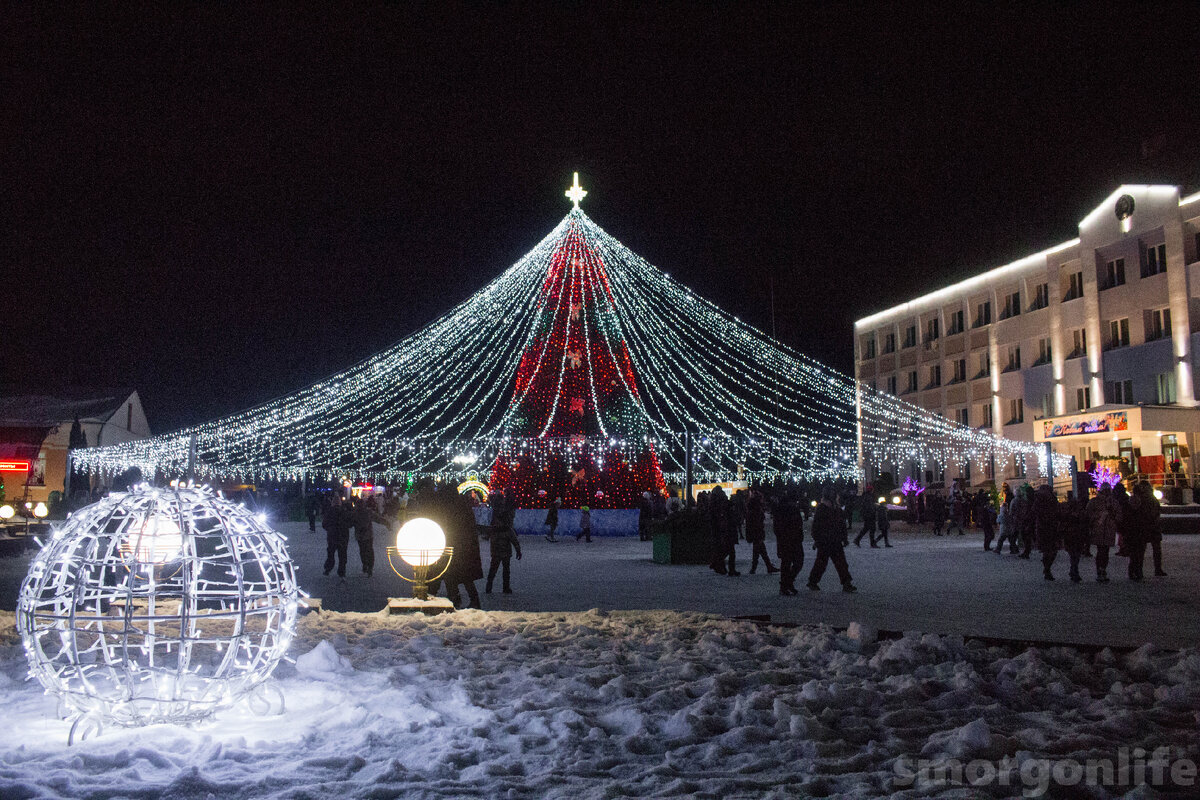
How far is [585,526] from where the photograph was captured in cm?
2425

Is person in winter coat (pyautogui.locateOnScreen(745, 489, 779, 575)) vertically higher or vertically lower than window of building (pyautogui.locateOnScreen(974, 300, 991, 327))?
lower

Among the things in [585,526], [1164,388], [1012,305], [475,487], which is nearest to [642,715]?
[585,526]

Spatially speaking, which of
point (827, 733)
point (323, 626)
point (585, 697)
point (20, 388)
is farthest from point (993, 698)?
point (20, 388)

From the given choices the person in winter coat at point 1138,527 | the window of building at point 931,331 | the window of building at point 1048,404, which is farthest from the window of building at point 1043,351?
the person in winter coat at point 1138,527

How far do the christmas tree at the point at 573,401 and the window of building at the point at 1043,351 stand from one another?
20.7m

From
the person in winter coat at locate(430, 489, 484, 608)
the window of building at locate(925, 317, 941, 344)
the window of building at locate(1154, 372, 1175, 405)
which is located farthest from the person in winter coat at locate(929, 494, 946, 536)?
the person in winter coat at locate(430, 489, 484, 608)

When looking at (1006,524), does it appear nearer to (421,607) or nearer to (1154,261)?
(421,607)

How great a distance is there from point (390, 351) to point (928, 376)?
3184cm

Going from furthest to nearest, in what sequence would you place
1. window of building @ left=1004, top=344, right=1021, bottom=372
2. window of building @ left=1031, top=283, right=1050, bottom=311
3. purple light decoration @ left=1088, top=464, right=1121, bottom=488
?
window of building @ left=1004, top=344, right=1021, bottom=372
window of building @ left=1031, top=283, right=1050, bottom=311
purple light decoration @ left=1088, top=464, right=1121, bottom=488

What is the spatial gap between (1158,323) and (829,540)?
88.6 ft

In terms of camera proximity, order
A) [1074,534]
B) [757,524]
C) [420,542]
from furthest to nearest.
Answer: [757,524], [1074,534], [420,542]

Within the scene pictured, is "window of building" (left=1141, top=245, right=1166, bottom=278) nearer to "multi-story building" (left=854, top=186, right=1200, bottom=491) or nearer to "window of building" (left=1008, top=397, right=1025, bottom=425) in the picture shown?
"multi-story building" (left=854, top=186, right=1200, bottom=491)

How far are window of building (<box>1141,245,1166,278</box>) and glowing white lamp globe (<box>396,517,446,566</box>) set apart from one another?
103 feet

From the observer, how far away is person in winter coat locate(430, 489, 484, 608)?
33.6 feet
